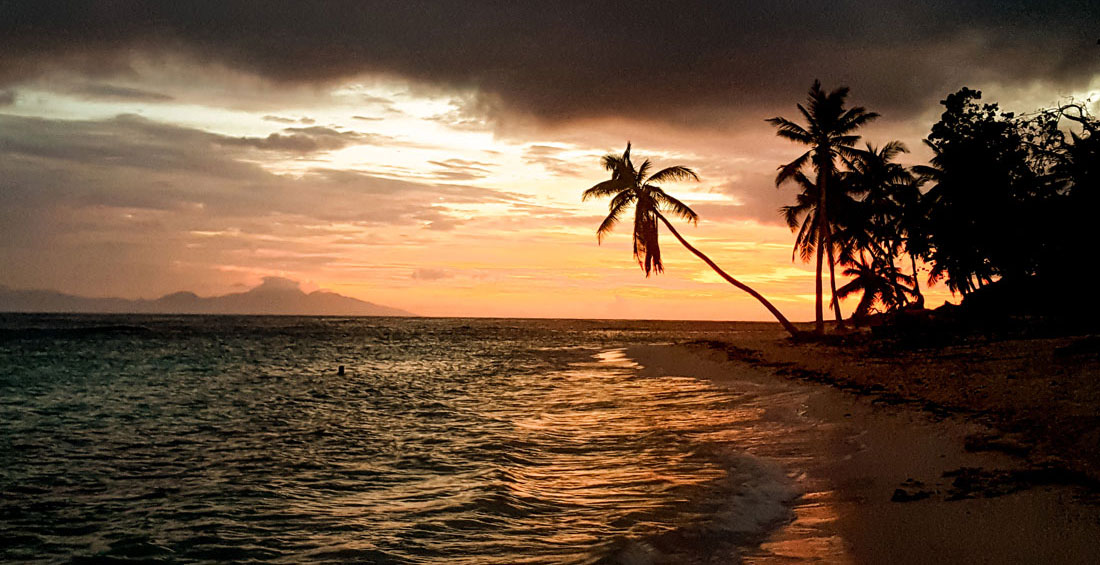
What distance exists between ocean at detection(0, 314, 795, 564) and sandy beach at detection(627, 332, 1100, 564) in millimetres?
642

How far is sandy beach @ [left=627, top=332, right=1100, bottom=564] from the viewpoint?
6.06 meters

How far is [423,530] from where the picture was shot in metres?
7.88

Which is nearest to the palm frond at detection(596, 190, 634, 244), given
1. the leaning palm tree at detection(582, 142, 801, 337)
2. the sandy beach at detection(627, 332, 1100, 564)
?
the leaning palm tree at detection(582, 142, 801, 337)

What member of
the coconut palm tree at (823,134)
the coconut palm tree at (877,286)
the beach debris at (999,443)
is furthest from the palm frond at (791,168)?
the beach debris at (999,443)

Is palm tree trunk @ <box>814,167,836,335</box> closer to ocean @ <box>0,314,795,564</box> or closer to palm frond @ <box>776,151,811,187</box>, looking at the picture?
palm frond @ <box>776,151,811,187</box>

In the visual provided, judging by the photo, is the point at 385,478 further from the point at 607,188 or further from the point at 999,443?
the point at 607,188

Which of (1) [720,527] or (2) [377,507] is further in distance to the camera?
(2) [377,507]

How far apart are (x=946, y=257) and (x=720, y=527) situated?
97.3ft

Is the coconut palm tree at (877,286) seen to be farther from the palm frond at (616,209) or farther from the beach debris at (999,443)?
the beach debris at (999,443)

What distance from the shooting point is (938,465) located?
8656 mm

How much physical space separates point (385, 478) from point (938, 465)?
7.76 meters

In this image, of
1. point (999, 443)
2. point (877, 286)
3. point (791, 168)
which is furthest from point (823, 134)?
point (999, 443)

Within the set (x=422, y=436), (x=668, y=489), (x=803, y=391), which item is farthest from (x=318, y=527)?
(x=803, y=391)

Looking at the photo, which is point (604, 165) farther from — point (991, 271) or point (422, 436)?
point (422, 436)
